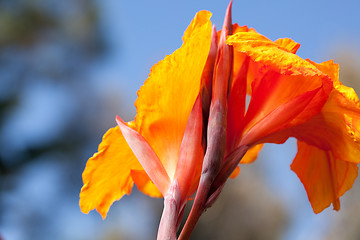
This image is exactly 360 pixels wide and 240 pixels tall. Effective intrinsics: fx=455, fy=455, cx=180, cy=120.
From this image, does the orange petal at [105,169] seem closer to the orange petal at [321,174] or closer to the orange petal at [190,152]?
the orange petal at [190,152]

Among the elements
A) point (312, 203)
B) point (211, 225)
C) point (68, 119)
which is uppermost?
point (312, 203)

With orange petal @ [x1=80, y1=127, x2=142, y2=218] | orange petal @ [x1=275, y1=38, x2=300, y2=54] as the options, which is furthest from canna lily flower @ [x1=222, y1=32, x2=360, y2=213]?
orange petal @ [x1=80, y1=127, x2=142, y2=218]

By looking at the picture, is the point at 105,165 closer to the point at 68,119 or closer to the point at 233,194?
the point at 233,194

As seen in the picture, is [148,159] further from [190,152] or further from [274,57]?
[274,57]

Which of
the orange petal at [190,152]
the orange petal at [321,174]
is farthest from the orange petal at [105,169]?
the orange petal at [321,174]

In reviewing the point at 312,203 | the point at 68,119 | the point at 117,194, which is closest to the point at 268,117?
the point at 312,203

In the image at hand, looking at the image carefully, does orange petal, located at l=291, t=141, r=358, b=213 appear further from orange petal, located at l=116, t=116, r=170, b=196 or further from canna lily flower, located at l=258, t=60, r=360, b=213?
orange petal, located at l=116, t=116, r=170, b=196

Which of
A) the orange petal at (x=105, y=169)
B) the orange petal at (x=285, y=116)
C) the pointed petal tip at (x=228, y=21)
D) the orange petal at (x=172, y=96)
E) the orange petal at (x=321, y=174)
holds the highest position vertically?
the pointed petal tip at (x=228, y=21)
